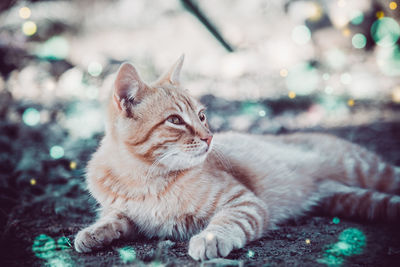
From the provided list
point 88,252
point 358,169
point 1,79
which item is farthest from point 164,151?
point 1,79

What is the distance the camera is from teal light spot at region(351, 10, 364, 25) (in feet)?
15.9

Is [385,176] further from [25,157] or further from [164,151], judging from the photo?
[25,157]

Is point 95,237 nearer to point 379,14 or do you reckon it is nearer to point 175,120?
point 175,120

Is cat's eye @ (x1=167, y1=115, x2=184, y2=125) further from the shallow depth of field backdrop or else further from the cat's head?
the shallow depth of field backdrop

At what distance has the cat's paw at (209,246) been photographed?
1221 millimetres

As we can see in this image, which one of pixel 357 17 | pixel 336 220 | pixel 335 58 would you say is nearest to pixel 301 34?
pixel 335 58

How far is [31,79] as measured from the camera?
4.26 m

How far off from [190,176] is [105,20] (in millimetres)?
3967

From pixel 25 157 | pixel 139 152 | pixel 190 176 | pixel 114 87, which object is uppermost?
pixel 114 87

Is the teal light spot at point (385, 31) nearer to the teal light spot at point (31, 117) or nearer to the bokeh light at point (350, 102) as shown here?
the bokeh light at point (350, 102)

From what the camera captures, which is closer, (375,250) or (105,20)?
(375,250)

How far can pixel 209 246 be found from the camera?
1.23 meters

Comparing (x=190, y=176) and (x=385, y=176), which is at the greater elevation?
(x=190, y=176)

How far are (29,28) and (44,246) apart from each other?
4.00 meters
